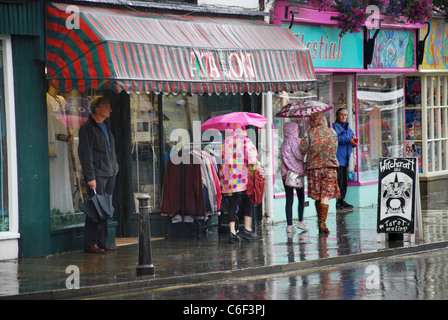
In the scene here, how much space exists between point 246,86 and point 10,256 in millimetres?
4634

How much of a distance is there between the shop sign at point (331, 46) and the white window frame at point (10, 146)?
6507 mm

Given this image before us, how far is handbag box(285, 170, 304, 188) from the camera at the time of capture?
14.7 m

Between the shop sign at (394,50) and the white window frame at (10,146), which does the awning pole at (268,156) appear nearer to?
the shop sign at (394,50)

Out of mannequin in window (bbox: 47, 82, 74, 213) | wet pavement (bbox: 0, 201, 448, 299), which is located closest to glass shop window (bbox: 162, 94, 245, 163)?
wet pavement (bbox: 0, 201, 448, 299)

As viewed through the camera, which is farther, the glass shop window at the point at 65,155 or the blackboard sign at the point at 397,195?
the blackboard sign at the point at 397,195

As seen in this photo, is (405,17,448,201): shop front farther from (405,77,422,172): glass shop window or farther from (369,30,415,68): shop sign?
(369,30,415,68): shop sign

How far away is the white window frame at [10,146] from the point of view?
12148 mm

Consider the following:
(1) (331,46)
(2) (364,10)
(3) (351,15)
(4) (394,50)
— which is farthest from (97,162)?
(4) (394,50)

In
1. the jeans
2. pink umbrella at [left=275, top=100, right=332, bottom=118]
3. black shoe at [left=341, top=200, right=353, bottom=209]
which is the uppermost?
pink umbrella at [left=275, top=100, right=332, bottom=118]

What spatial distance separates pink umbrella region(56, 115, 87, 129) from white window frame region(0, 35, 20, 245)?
1.00 m

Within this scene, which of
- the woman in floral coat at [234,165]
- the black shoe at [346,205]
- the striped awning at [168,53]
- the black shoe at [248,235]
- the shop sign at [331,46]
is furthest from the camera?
the black shoe at [346,205]

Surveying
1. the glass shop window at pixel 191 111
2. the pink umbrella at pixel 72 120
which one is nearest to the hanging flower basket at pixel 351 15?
the glass shop window at pixel 191 111

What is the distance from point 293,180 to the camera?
14.7 meters

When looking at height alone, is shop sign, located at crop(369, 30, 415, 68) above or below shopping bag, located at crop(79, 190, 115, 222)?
above
